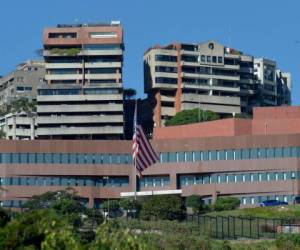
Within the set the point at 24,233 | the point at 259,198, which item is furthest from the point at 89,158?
the point at 24,233

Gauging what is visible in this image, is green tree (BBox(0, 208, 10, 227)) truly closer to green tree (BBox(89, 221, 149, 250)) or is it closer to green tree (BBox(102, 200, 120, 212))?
green tree (BBox(89, 221, 149, 250))

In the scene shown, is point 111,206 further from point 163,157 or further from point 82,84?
point 82,84

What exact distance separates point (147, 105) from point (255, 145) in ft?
165

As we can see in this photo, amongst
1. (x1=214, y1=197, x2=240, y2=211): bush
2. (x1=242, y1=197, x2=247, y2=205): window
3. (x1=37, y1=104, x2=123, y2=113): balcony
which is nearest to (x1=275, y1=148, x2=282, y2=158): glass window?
(x1=242, y1=197, x2=247, y2=205): window

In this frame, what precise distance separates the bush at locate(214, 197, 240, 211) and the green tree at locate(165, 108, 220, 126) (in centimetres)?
4171

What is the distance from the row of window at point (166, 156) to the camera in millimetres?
126375

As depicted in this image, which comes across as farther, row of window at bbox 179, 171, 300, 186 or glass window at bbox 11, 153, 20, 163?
glass window at bbox 11, 153, 20, 163

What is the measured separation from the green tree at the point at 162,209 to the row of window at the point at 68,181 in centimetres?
1955

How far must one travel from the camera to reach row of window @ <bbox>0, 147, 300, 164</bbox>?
126375 millimetres

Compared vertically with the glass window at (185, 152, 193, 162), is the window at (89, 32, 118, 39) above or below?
above

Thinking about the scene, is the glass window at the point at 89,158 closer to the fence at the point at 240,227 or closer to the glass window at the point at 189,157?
the glass window at the point at 189,157

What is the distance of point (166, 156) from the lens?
127875 millimetres

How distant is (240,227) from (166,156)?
46454mm

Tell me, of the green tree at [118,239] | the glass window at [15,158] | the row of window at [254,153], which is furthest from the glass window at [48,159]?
the green tree at [118,239]
